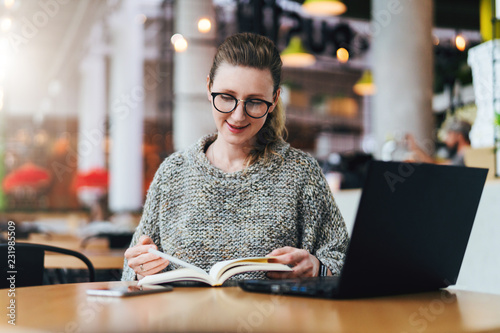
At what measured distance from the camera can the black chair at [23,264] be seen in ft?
5.55

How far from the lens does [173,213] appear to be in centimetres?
177

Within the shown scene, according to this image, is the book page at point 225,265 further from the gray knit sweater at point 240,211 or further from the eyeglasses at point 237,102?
the eyeglasses at point 237,102

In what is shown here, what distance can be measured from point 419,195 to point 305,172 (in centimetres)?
68

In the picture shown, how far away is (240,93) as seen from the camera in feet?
5.62

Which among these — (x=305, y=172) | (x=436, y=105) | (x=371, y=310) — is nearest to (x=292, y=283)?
(x=371, y=310)

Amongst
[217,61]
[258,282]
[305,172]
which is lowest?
[258,282]

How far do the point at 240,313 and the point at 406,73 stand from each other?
4.98 metres

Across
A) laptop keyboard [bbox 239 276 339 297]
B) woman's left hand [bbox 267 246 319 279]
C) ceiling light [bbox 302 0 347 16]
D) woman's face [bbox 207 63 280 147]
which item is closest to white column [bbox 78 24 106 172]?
ceiling light [bbox 302 0 347 16]

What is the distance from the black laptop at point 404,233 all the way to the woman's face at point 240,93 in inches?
23.4

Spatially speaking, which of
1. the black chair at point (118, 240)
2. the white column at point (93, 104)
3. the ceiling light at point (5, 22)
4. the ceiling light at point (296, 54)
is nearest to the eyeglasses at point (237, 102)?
the black chair at point (118, 240)

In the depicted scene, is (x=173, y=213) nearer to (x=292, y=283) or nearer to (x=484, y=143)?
(x=292, y=283)

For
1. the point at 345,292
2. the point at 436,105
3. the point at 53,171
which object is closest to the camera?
the point at 345,292

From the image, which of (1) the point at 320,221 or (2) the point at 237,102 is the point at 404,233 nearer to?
(1) the point at 320,221

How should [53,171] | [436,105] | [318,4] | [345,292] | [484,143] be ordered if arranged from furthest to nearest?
1. [53,171]
2. [436,105]
3. [318,4]
4. [484,143]
5. [345,292]
